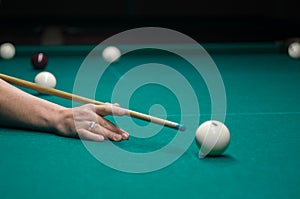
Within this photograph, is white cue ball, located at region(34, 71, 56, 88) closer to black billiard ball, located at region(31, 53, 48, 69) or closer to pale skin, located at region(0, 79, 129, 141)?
black billiard ball, located at region(31, 53, 48, 69)

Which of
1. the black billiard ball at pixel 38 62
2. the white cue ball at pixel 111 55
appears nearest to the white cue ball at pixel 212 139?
the black billiard ball at pixel 38 62

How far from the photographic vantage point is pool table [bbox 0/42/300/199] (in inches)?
61.2

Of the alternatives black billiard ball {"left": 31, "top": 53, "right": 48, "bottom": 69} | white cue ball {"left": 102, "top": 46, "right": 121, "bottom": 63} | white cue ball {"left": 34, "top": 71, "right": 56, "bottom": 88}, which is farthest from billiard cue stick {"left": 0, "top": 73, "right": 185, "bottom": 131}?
white cue ball {"left": 102, "top": 46, "right": 121, "bottom": 63}

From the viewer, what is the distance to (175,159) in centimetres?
186

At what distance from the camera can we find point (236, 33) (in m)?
8.03

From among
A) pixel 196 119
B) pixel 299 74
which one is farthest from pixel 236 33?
pixel 196 119

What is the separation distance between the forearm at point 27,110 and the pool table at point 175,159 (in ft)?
0.14

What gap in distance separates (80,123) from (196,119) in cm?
65

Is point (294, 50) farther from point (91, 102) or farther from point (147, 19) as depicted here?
point (147, 19)

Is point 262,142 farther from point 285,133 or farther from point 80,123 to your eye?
point 80,123

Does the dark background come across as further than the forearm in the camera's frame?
Yes

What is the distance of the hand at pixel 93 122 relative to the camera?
79.2 inches

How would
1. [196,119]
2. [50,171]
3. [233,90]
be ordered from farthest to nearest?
→ [233,90] < [196,119] < [50,171]

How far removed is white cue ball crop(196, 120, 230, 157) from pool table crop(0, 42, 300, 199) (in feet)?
0.10
